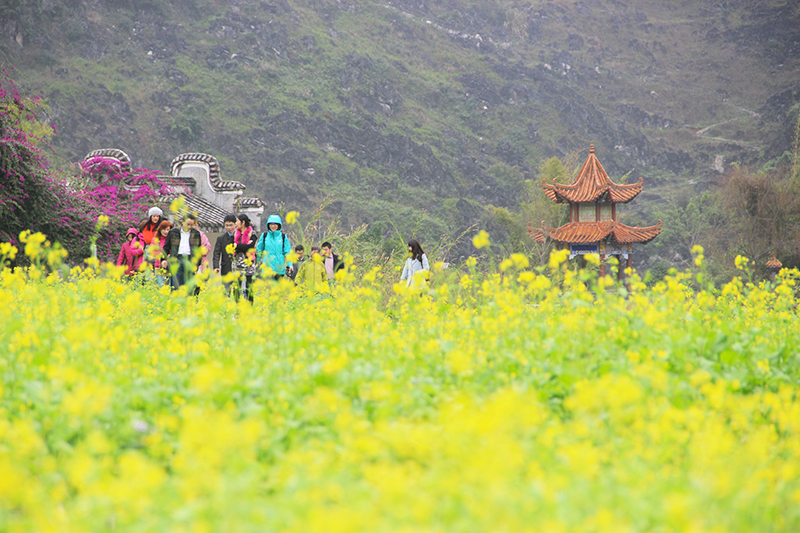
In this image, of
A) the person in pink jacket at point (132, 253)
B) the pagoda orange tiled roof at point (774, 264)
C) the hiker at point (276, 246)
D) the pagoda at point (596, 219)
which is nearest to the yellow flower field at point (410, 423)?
the hiker at point (276, 246)

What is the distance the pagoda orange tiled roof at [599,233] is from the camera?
2028cm

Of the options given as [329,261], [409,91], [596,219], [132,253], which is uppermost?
[409,91]

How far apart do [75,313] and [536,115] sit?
67509mm

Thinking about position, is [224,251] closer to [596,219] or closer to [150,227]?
[150,227]

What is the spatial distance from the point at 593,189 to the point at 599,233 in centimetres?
144

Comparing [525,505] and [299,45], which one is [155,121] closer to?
[299,45]

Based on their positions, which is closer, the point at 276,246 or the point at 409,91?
the point at 276,246

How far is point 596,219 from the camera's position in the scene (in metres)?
21.0

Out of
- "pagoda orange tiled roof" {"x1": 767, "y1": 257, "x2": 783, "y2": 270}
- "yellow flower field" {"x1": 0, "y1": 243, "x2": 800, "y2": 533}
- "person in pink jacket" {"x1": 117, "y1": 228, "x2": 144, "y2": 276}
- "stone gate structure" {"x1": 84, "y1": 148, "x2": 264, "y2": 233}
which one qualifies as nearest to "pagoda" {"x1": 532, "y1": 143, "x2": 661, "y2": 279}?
"pagoda orange tiled roof" {"x1": 767, "y1": 257, "x2": 783, "y2": 270}

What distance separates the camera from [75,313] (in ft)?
12.8

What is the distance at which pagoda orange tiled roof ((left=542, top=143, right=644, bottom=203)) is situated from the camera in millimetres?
20344

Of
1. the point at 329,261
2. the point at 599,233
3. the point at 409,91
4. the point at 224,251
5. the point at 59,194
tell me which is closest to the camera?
the point at 224,251

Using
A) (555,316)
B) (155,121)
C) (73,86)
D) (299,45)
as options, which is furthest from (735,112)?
(555,316)

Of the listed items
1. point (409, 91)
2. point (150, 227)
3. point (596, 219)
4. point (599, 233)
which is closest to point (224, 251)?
point (150, 227)
